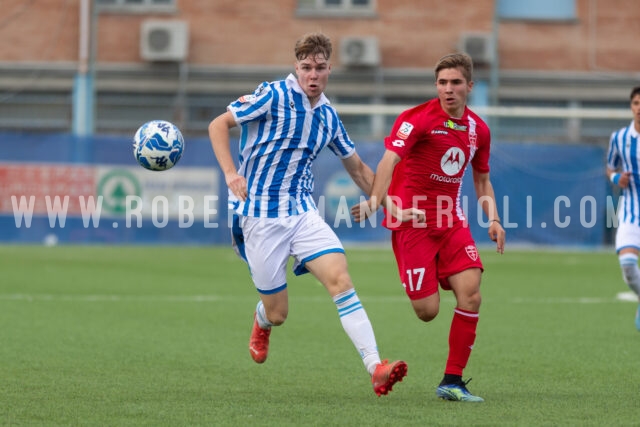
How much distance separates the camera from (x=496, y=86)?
1255 inches

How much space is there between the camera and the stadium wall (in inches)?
993

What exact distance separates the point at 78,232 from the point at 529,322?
15162mm

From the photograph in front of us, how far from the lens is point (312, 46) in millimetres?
7207

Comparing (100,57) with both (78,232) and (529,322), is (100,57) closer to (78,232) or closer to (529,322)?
(78,232)

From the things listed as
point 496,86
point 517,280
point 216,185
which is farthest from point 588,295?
point 496,86

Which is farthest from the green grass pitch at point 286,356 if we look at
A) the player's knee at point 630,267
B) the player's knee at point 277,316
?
the player's knee at point 630,267

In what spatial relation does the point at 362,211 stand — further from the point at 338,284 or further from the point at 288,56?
the point at 288,56

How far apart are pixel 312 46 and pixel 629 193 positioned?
554cm

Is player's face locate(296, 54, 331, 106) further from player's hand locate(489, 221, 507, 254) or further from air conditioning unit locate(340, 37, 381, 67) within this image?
air conditioning unit locate(340, 37, 381, 67)

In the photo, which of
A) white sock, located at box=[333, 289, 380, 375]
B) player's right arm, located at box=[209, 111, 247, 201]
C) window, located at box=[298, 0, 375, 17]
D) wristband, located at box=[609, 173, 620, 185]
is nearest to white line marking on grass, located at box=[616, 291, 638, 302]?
wristband, located at box=[609, 173, 620, 185]

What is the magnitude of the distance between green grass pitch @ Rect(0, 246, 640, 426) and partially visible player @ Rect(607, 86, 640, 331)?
2.12 ft

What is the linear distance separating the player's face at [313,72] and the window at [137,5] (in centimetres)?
2486

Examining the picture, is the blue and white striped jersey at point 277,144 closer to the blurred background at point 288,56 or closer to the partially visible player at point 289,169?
the partially visible player at point 289,169

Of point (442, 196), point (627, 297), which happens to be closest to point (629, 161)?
point (627, 297)
